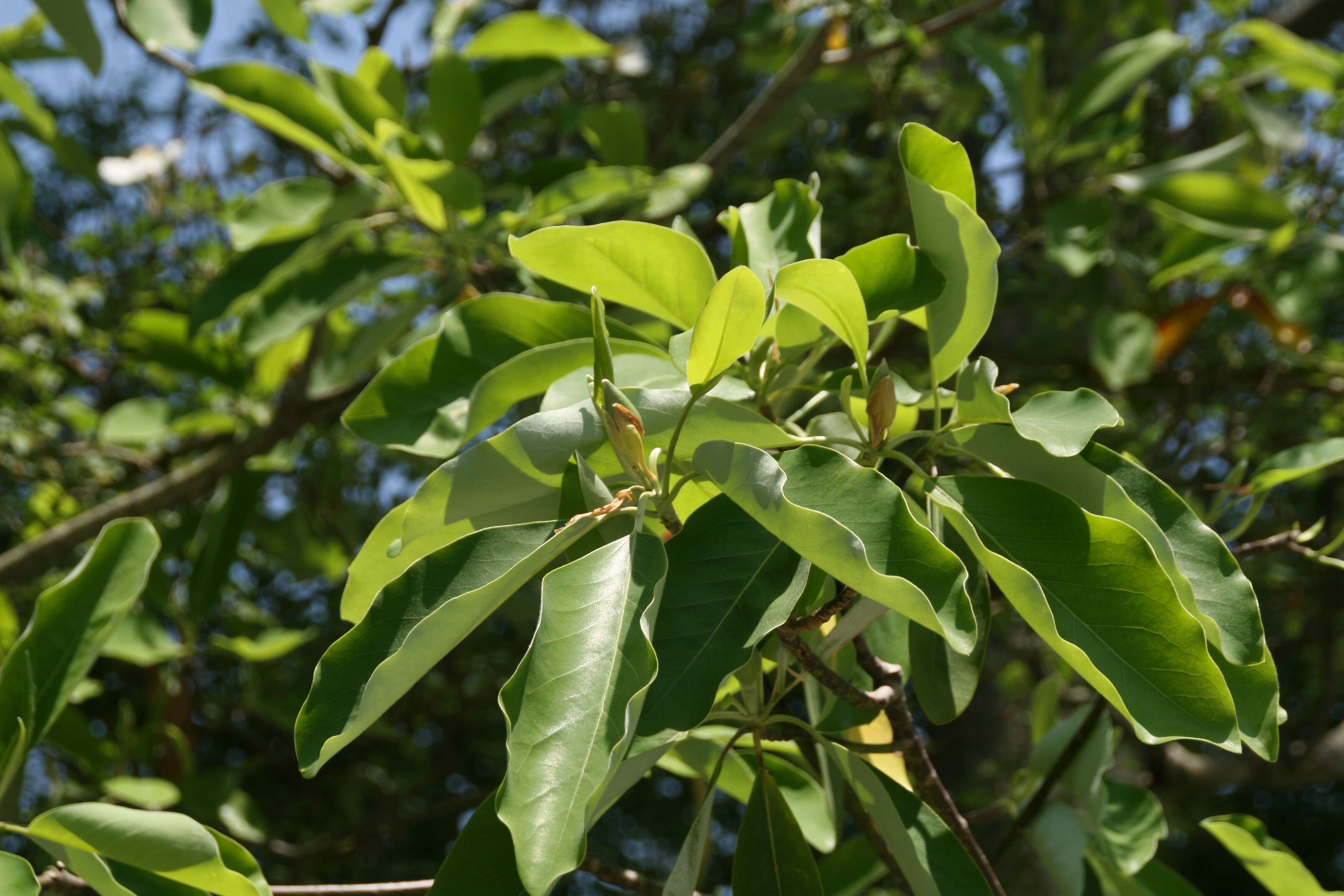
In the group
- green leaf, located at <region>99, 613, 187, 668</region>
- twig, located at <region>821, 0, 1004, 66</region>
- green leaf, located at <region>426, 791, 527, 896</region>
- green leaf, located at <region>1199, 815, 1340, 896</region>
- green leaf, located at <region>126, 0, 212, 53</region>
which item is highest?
green leaf, located at <region>126, 0, 212, 53</region>

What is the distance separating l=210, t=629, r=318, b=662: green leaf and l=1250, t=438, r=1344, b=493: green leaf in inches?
57.7

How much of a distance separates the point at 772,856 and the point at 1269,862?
47 cm

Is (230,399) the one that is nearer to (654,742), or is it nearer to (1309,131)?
(654,742)

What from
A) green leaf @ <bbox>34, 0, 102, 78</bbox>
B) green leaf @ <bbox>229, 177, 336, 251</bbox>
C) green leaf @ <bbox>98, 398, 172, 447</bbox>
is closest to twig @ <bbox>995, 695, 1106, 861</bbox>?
green leaf @ <bbox>229, 177, 336, 251</bbox>

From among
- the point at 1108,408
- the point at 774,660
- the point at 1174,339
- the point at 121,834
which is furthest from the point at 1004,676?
the point at 121,834

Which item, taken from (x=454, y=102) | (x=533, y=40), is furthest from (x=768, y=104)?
(x=454, y=102)

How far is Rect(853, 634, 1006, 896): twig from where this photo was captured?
28.4 inches

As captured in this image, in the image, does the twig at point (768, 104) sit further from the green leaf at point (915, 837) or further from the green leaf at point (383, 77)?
the green leaf at point (915, 837)

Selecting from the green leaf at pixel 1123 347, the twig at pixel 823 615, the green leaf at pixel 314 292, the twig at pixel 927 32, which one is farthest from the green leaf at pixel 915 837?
the twig at pixel 927 32

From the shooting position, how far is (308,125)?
4.25ft

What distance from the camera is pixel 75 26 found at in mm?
1179

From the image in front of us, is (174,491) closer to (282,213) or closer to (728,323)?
(282,213)

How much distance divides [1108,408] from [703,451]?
0.82 ft

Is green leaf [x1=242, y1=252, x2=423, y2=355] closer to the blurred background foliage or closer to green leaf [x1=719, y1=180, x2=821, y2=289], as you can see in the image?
the blurred background foliage
